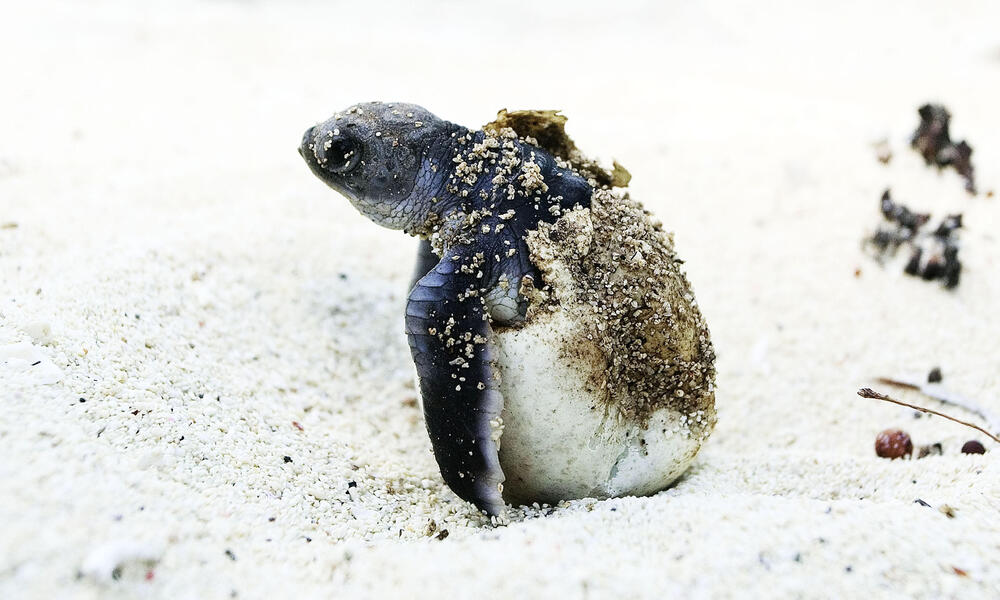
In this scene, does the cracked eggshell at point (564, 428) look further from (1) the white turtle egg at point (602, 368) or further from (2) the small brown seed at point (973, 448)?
(2) the small brown seed at point (973, 448)

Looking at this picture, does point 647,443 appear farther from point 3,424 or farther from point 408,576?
point 3,424

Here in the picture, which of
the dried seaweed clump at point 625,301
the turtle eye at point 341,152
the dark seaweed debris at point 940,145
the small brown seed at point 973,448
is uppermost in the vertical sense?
the dark seaweed debris at point 940,145

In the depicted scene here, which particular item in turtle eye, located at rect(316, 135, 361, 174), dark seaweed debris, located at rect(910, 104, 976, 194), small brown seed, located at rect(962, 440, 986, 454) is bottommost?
small brown seed, located at rect(962, 440, 986, 454)

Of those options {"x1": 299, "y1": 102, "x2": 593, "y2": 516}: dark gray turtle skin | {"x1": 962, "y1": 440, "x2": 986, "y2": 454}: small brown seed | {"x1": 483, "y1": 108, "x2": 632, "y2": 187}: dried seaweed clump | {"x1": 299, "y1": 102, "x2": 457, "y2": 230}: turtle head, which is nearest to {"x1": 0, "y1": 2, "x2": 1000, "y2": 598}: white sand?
{"x1": 962, "y1": 440, "x2": 986, "y2": 454}: small brown seed

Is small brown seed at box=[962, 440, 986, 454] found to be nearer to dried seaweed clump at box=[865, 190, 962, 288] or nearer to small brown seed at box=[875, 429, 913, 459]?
small brown seed at box=[875, 429, 913, 459]

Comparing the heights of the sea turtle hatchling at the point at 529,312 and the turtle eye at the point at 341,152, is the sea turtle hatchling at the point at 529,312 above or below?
below

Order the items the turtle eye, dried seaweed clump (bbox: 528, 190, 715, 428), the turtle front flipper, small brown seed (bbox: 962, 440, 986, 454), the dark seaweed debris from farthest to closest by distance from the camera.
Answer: the dark seaweed debris < small brown seed (bbox: 962, 440, 986, 454) < the turtle eye < dried seaweed clump (bbox: 528, 190, 715, 428) < the turtle front flipper

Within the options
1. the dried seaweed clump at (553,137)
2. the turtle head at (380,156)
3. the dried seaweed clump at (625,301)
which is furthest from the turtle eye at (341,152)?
the dried seaweed clump at (625,301)
